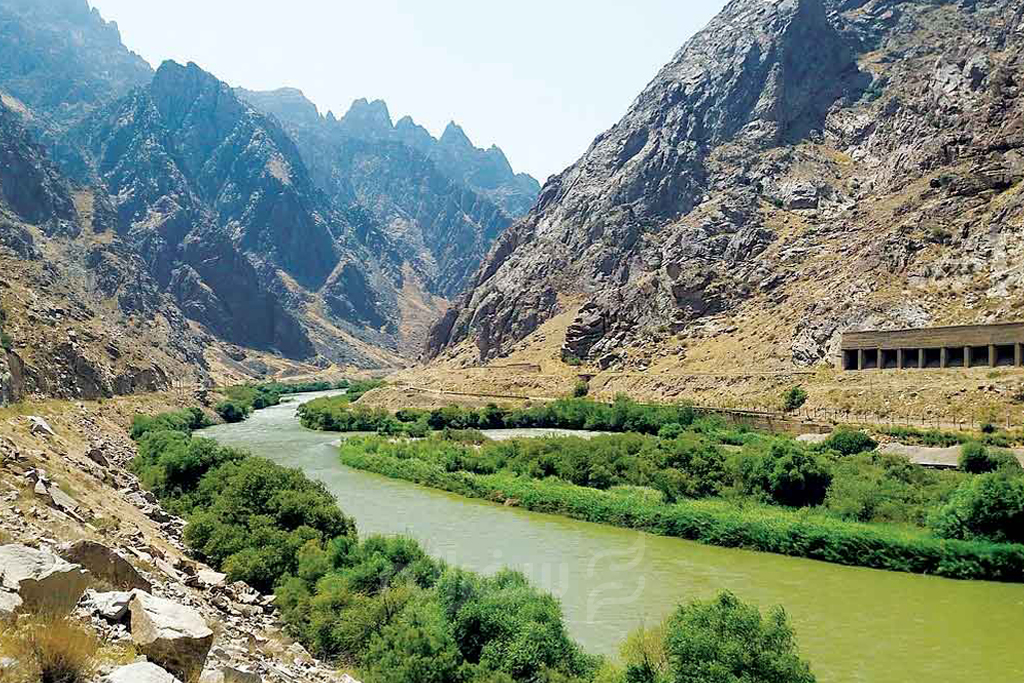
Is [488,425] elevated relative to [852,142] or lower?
lower

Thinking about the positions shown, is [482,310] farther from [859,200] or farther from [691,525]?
Result: [691,525]

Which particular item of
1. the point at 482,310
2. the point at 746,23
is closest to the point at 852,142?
the point at 746,23

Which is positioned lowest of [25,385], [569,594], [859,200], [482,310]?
[569,594]

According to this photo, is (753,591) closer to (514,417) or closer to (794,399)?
(794,399)

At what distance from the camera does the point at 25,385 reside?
50.9 m

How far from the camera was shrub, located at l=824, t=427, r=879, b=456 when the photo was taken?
2110 inches

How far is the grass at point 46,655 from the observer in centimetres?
791

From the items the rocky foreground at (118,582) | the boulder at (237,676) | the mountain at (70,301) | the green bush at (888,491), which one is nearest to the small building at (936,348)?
the green bush at (888,491)

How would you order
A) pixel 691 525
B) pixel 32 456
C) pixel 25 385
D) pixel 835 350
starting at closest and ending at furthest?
pixel 32 456
pixel 691 525
pixel 25 385
pixel 835 350

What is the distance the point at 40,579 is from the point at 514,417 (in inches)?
3054

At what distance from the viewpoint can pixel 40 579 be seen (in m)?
10.2

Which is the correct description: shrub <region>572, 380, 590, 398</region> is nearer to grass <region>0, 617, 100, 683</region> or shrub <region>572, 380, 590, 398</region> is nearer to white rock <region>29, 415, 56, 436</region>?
white rock <region>29, 415, 56, 436</region>

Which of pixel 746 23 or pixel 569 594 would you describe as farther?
pixel 746 23

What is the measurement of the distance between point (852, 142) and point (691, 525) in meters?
100
